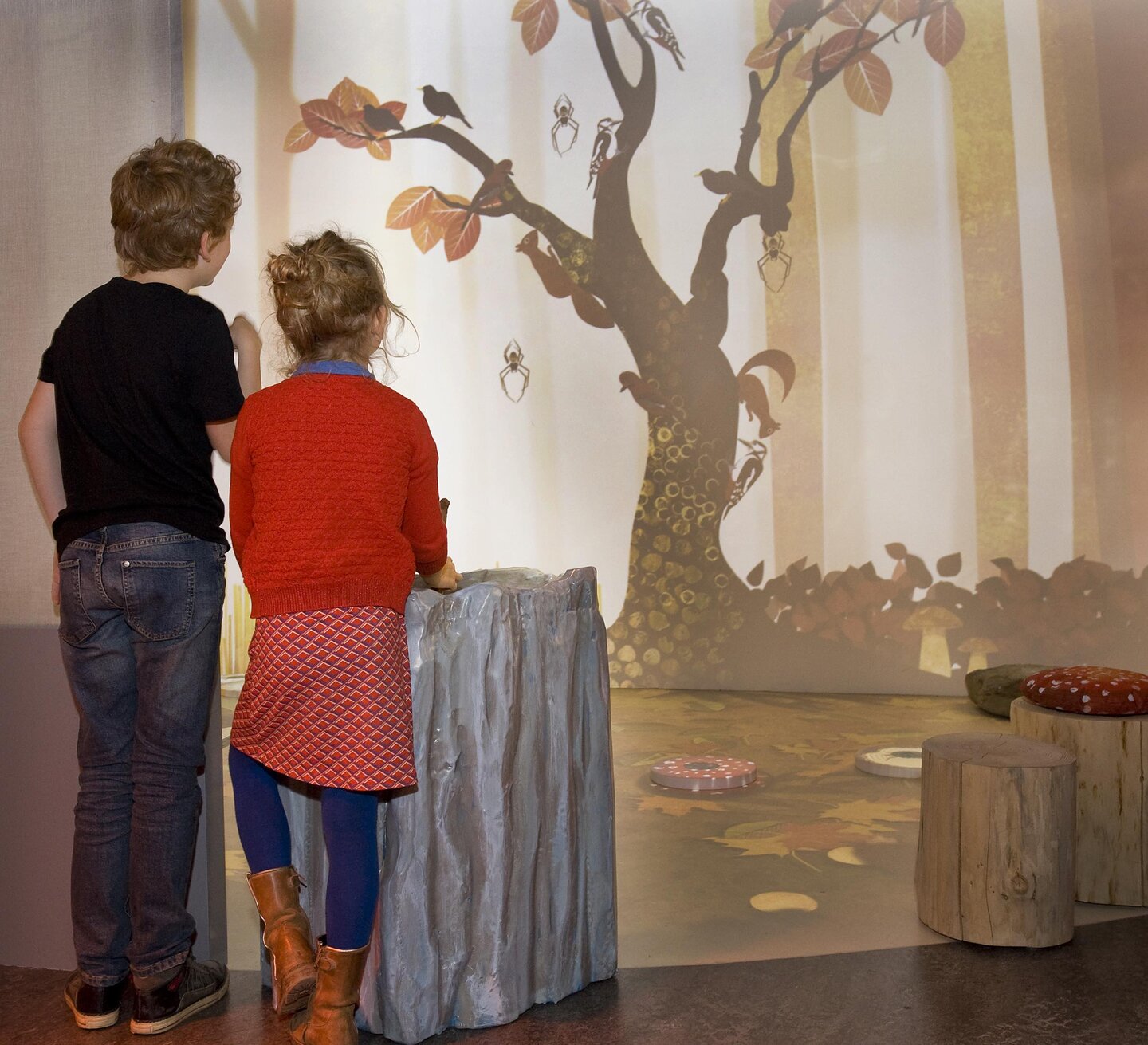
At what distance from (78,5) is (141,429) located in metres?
0.81

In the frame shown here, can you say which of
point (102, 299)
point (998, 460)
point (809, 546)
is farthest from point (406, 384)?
point (102, 299)

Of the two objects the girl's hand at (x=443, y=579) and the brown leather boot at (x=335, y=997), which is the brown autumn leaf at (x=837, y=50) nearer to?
the girl's hand at (x=443, y=579)

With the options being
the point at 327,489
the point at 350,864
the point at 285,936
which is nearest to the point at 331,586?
the point at 327,489

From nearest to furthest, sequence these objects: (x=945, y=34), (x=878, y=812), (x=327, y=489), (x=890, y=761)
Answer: (x=327, y=489) → (x=878, y=812) → (x=890, y=761) → (x=945, y=34)

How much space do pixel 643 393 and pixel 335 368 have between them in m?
2.95

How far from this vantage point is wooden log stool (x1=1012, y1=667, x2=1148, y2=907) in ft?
7.24

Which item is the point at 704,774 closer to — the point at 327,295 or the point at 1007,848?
the point at 1007,848

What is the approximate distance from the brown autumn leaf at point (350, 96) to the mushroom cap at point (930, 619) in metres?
2.78

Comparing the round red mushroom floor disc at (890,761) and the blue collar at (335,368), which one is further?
the round red mushroom floor disc at (890,761)

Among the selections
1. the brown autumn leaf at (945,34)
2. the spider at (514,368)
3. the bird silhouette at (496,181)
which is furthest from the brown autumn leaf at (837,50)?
the spider at (514,368)

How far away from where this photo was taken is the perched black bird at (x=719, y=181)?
442cm

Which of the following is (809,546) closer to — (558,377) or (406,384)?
(558,377)

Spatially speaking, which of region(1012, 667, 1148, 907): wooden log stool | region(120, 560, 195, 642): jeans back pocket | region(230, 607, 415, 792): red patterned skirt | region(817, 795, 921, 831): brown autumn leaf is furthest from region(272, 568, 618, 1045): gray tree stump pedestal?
region(817, 795, 921, 831): brown autumn leaf

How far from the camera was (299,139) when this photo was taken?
15.2 feet
